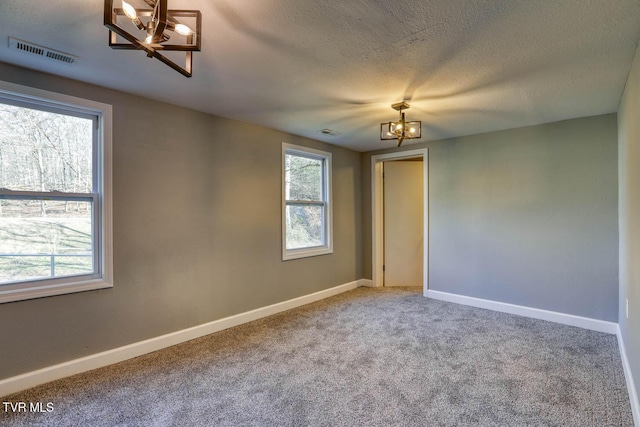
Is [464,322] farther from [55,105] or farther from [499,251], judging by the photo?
[55,105]

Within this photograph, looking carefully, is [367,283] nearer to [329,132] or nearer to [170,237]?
[329,132]

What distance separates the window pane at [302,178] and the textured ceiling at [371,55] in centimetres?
108

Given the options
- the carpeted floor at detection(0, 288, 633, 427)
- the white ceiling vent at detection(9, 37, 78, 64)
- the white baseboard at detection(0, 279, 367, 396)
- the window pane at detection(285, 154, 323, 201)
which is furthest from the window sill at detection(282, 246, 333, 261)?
the white ceiling vent at detection(9, 37, 78, 64)

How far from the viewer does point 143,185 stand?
2.84 metres

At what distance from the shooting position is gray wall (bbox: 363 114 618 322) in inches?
131

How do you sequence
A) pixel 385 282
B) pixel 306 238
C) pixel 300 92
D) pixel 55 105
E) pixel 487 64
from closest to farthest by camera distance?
pixel 487 64 < pixel 55 105 < pixel 300 92 < pixel 306 238 < pixel 385 282

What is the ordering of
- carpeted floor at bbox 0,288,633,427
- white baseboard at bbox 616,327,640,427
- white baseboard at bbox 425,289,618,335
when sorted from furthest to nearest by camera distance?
white baseboard at bbox 425,289,618,335 < carpeted floor at bbox 0,288,633,427 < white baseboard at bbox 616,327,640,427

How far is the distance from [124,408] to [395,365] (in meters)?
1.94

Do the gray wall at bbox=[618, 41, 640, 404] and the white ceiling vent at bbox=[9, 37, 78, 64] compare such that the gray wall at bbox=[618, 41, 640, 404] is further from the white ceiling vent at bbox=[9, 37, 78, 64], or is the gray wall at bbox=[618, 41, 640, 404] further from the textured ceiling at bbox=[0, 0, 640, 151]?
the white ceiling vent at bbox=[9, 37, 78, 64]

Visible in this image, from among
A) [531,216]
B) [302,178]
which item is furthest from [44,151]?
[531,216]

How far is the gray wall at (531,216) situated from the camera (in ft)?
10.9

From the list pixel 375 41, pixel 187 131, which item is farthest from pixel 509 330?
pixel 187 131

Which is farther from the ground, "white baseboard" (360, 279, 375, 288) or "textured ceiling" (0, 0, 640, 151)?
"textured ceiling" (0, 0, 640, 151)

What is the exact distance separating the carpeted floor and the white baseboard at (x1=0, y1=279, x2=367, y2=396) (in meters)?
0.07
